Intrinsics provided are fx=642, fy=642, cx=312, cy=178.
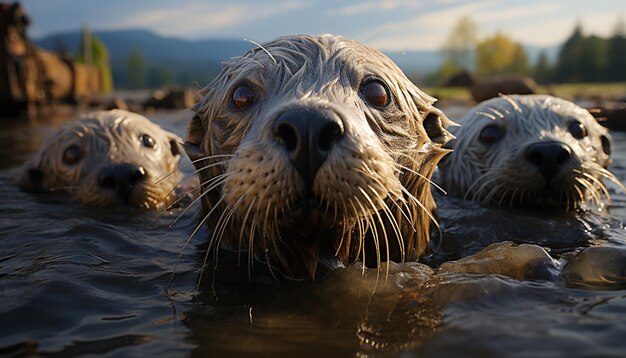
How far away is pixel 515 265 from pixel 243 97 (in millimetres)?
1681

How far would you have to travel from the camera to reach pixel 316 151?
2.69m

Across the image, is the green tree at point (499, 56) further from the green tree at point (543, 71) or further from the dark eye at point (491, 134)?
the dark eye at point (491, 134)

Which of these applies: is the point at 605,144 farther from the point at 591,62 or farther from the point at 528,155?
the point at 591,62

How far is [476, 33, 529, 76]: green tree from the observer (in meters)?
105

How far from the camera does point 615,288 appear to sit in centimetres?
286

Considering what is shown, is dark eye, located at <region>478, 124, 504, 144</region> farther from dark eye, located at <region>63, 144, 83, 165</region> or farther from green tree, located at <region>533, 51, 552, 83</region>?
green tree, located at <region>533, 51, 552, 83</region>

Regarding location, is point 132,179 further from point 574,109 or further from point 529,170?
point 574,109

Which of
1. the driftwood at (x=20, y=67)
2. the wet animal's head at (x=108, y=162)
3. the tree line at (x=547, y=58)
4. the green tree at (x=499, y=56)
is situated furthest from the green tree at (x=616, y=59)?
the wet animal's head at (x=108, y=162)

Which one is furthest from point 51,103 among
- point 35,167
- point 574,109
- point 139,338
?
point 139,338

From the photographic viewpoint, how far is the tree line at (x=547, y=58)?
86812 mm

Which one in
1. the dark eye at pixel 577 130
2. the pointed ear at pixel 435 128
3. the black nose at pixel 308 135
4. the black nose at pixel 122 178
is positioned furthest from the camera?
the black nose at pixel 122 178

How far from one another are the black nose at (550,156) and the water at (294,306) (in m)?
0.66

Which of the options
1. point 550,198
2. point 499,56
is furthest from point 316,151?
point 499,56

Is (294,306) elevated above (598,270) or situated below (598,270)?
below
